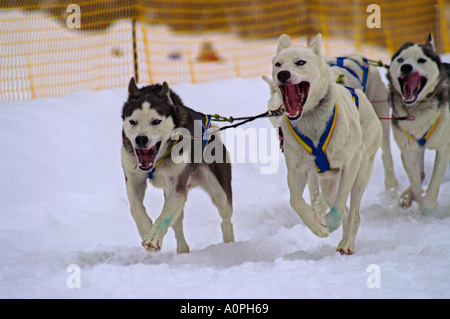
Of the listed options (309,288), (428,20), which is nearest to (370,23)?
(428,20)

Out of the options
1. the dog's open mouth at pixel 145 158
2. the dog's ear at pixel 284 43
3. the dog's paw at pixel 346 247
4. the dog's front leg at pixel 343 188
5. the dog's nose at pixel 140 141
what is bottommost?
the dog's paw at pixel 346 247

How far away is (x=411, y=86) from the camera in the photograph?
5.53 m

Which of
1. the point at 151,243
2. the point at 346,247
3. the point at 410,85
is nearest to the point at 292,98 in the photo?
the point at 346,247

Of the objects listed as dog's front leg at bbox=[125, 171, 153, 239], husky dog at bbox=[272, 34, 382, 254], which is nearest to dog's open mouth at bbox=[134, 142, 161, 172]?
dog's front leg at bbox=[125, 171, 153, 239]

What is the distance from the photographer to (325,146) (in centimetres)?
400

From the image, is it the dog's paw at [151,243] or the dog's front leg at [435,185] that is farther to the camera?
the dog's front leg at [435,185]

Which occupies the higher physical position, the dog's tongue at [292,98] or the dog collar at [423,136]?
the dog's tongue at [292,98]

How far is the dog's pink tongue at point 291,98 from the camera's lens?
3.94 m

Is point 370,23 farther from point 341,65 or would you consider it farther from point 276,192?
point 341,65

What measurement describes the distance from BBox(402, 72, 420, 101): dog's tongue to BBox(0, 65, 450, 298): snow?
43.0 inches

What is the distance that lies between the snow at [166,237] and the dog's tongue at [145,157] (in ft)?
2.18

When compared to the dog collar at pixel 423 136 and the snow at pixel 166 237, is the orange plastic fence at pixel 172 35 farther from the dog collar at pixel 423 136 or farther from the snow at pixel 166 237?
the dog collar at pixel 423 136

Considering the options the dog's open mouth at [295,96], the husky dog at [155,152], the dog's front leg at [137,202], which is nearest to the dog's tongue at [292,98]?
the dog's open mouth at [295,96]
